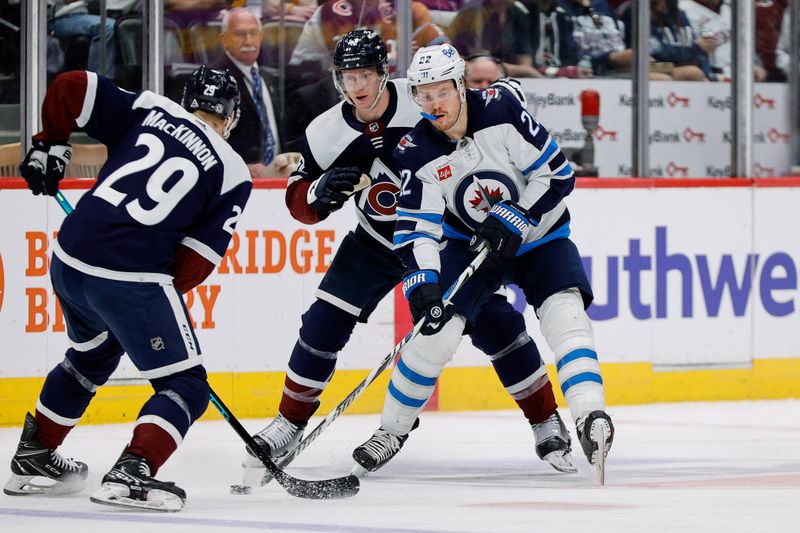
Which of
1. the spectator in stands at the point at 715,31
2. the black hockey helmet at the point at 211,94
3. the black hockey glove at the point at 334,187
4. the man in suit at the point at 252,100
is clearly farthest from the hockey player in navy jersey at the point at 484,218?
the spectator in stands at the point at 715,31

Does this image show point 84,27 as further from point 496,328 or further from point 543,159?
point 543,159

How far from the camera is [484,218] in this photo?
4.37 metres

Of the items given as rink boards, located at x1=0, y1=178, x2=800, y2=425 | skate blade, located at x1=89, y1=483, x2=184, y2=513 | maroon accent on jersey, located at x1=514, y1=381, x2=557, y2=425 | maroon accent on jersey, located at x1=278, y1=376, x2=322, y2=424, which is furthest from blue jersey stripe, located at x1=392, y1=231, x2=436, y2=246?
rink boards, located at x1=0, y1=178, x2=800, y2=425

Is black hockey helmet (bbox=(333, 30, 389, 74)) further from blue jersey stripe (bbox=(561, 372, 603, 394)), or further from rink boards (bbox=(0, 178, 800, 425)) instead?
rink boards (bbox=(0, 178, 800, 425))

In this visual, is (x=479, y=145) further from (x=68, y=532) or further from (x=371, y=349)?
(x=371, y=349)

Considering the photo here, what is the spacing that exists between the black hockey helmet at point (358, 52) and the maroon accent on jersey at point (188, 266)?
2.56 feet

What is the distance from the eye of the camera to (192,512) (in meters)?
3.75

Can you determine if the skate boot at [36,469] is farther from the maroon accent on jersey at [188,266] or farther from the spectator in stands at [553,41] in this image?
the spectator in stands at [553,41]

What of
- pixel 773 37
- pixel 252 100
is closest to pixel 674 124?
pixel 773 37

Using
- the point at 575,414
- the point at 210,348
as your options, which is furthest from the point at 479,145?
the point at 210,348

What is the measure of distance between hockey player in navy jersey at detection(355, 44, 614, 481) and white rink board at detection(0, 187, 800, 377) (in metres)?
1.57

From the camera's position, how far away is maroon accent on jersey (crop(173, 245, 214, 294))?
3.90 metres

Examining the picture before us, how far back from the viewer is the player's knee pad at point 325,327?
182 inches

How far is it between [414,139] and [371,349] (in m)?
1.95
